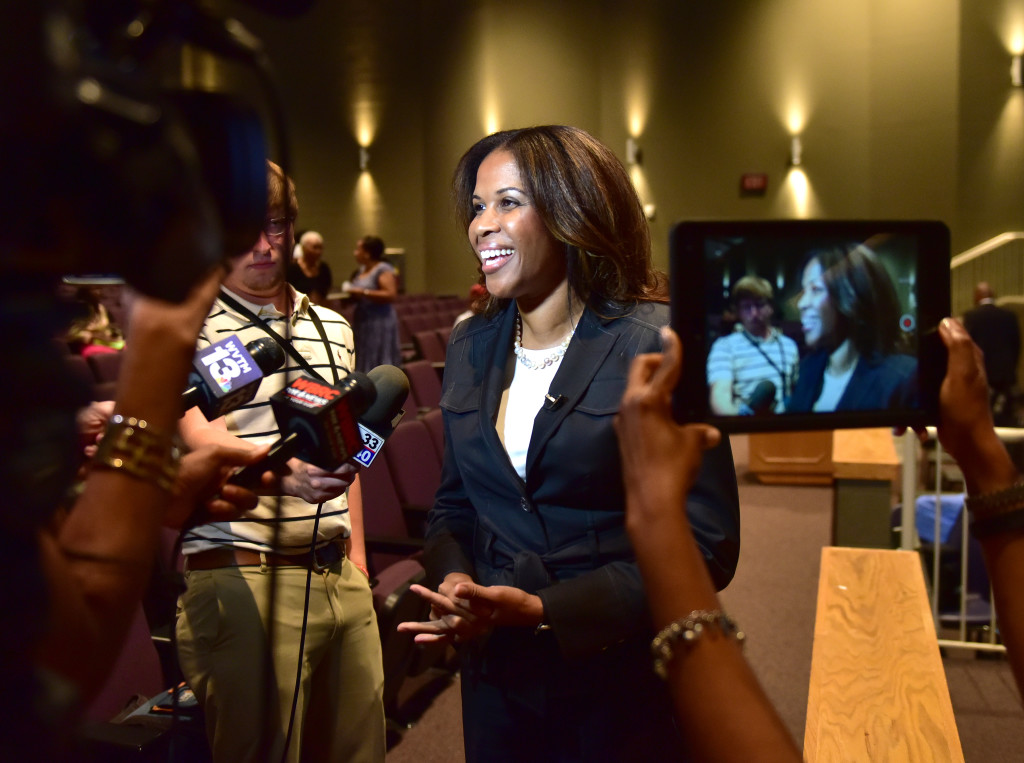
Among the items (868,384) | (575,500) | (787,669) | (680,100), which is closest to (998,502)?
(868,384)

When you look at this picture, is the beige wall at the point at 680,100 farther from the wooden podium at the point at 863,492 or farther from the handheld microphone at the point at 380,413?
the handheld microphone at the point at 380,413

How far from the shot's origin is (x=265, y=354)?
128 cm

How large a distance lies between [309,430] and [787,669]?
2815 millimetres

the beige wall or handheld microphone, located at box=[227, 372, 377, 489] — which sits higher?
the beige wall

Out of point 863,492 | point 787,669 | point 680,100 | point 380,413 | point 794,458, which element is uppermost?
point 680,100

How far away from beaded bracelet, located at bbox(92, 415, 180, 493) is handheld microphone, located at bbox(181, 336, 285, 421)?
1.63 ft

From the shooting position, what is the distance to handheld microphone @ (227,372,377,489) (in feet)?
3.29

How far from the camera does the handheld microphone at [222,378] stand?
1186mm

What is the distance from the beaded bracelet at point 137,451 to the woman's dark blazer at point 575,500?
2.47 feet

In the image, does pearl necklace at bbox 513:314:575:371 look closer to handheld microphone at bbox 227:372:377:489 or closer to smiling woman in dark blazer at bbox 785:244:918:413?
handheld microphone at bbox 227:372:377:489

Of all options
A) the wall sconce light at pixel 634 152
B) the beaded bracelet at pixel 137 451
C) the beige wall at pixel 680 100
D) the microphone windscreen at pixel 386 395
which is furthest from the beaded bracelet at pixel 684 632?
the wall sconce light at pixel 634 152

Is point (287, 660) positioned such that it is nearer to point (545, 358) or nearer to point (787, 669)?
point (545, 358)

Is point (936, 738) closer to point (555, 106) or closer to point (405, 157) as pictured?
point (555, 106)

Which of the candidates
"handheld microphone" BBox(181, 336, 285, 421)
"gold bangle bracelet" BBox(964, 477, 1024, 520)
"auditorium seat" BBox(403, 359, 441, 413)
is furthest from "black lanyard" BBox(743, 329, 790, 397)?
"auditorium seat" BBox(403, 359, 441, 413)
